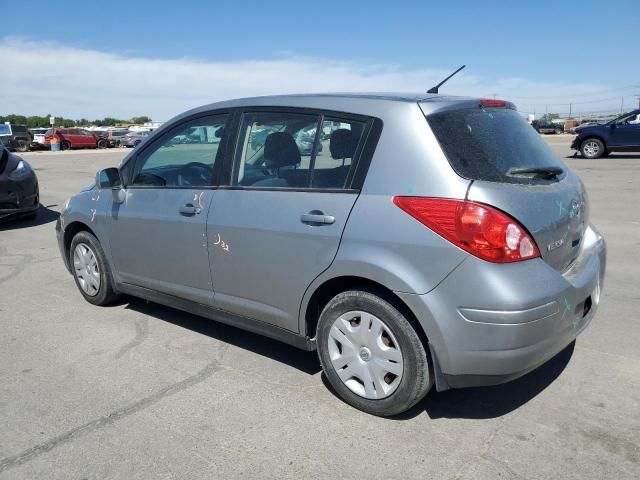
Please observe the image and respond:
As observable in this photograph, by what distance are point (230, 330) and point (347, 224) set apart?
181 centimetres

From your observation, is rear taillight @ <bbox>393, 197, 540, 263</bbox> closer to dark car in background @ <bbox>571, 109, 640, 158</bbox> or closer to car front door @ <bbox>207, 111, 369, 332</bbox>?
car front door @ <bbox>207, 111, 369, 332</bbox>

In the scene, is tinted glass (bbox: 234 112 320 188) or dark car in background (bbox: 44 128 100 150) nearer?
tinted glass (bbox: 234 112 320 188)

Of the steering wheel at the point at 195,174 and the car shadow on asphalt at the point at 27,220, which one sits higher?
the steering wheel at the point at 195,174

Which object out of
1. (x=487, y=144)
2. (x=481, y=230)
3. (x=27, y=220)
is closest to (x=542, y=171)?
(x=487, y=144)

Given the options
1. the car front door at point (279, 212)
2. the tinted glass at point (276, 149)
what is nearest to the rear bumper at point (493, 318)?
the car front door at point (279, 212)

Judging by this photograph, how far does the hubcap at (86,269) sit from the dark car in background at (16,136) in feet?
119

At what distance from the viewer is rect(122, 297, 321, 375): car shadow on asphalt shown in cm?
383

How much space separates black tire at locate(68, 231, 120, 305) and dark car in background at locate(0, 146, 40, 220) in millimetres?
4024

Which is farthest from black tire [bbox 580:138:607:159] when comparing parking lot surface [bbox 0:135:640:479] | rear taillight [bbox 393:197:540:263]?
rear taillight [bbox 393:197:540:263]

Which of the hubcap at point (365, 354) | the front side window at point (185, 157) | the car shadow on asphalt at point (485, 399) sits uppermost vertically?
the front side window at point (185, 157)

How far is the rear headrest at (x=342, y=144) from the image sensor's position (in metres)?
3.12

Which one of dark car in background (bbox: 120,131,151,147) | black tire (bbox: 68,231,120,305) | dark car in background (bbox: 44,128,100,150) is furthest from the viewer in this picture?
dark car in background (bbox: 120,131,151,147)

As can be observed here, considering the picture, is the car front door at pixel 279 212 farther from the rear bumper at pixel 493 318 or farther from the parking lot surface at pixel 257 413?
the rear bumper at pixel 493 318

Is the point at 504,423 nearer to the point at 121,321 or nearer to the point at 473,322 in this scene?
the point at 473,322
